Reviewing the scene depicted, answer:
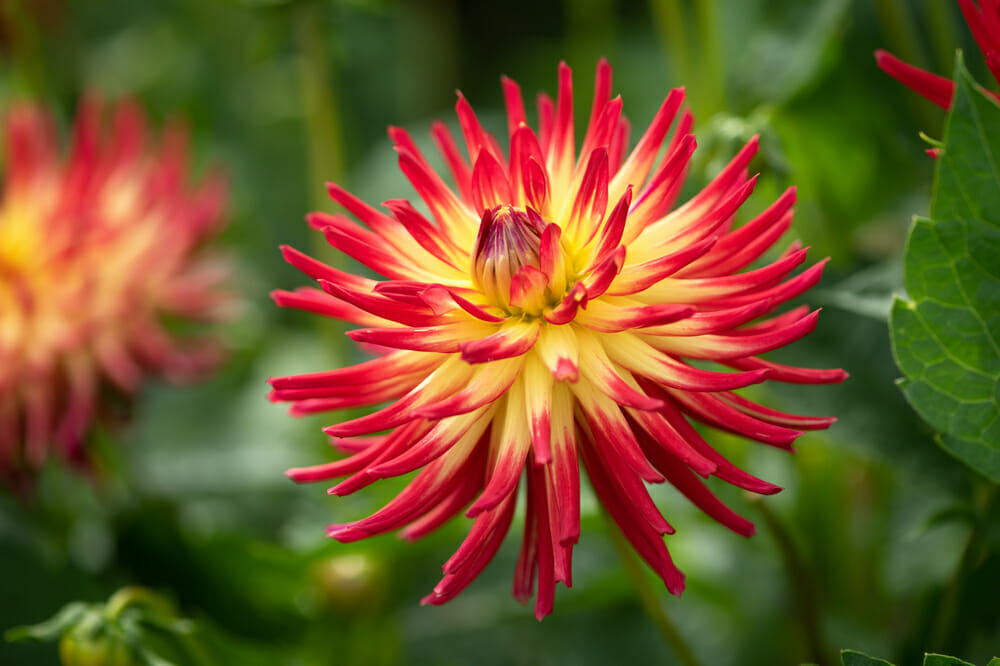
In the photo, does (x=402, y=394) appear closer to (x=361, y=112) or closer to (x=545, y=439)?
(x=545, y=439)

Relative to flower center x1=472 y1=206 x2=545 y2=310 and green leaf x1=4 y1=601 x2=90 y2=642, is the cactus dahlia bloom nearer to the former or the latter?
flower center x1=472 y1=206 x2=545 y2=310

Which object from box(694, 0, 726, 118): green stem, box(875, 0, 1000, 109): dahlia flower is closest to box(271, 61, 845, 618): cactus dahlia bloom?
box(875, 0, 1000, 109): dahlia flower

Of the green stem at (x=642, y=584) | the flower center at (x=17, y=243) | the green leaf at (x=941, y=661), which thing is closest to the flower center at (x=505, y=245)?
the green stem at (x=642, y=584)

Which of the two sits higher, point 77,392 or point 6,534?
point 77,392

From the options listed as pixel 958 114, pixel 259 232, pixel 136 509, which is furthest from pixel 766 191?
pixel 259 232

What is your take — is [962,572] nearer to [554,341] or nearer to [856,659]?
[856,659]

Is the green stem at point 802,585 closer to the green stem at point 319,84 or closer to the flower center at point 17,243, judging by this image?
the green stem at point 319,84
